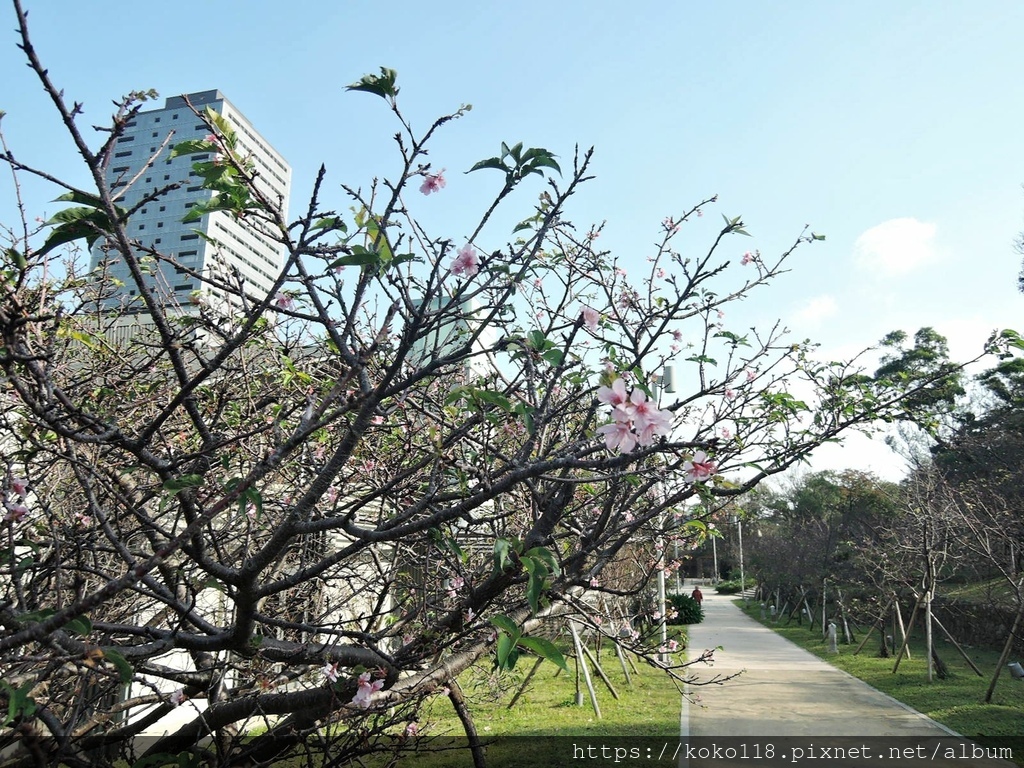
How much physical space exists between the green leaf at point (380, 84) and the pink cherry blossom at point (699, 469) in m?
1.18

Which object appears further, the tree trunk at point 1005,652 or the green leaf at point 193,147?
the tree trunk at point 1005,652

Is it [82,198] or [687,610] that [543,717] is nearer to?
[82,198]

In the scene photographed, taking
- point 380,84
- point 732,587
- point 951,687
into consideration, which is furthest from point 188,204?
point 732,587

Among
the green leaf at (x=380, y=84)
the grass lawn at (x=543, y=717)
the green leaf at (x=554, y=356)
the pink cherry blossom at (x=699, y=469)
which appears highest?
the green leaf at (x=380, y=84)

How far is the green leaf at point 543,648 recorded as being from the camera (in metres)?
1.32

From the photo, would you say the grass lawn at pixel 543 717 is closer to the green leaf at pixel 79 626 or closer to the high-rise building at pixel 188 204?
the high-rise building at pixel 188 204

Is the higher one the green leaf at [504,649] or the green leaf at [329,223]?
the green leaf at [329,223]

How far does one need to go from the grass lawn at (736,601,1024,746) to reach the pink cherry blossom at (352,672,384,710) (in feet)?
22.7

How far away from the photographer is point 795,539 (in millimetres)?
22562

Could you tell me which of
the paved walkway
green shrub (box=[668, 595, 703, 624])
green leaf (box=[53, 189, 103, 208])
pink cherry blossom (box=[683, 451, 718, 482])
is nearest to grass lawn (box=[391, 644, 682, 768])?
the paved walkway

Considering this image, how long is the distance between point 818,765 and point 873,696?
3.78 meters

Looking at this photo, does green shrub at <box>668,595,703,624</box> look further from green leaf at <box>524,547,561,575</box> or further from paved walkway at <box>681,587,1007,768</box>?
green leaf at <box>524,547,561,575</box>

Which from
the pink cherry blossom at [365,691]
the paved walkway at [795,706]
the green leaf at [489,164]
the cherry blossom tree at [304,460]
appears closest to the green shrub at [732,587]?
the paved walkway at [795,706]

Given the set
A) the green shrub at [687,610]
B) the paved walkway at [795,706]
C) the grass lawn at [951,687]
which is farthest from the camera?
the green shrub at [687,610]
